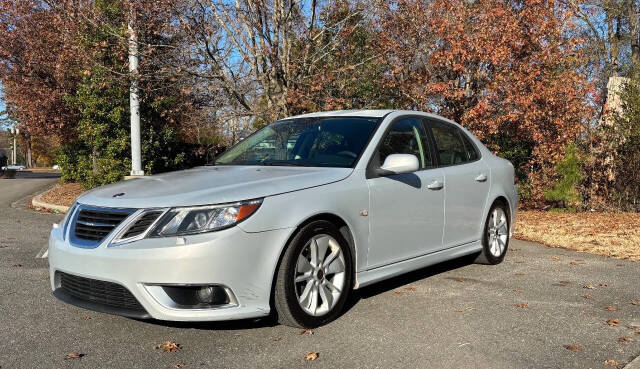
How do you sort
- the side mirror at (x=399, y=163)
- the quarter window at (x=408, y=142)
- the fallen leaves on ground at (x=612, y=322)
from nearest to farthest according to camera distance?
the fallen leaves on ground at (x=612, y=322)
the side mirror at (x=399, y=163)
the quarter window at (x=408, y=142)

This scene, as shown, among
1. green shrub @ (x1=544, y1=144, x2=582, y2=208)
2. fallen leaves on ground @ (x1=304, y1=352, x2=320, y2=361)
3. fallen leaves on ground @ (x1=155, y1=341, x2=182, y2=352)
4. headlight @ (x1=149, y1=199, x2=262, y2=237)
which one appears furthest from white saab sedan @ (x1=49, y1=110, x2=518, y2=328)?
green shrub @ (x1=544, y1=144, x2=582, y2=208)

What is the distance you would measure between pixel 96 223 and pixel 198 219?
0.76 meters

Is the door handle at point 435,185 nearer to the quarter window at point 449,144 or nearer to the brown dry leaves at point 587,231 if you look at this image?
the quarter window at point 449,144

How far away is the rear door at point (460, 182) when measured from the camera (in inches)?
234

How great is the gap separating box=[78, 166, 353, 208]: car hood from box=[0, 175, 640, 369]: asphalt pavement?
0.94 m

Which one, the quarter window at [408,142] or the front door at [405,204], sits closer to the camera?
the front door at [405,204]

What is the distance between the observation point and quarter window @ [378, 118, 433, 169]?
537 cm

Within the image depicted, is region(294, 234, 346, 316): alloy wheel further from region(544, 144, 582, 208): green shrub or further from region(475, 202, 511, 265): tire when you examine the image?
region(544, 144, 582, 208): green shrub

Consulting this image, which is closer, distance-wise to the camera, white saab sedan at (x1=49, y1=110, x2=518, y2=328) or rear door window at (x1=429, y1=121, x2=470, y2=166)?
white saab sedan at (x1=49, y1=110, x2=518, y2=328)

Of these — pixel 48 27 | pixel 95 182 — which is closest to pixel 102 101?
pixel 95 182

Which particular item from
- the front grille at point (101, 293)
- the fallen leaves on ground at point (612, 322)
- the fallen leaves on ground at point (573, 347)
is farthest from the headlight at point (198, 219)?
the fallen leaves on ground at point (612, 322)

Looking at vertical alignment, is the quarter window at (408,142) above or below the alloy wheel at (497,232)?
above

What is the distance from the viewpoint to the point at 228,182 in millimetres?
4395

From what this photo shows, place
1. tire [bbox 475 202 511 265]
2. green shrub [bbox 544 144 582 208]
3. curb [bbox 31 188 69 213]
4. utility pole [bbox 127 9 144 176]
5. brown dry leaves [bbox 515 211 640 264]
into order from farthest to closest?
curb [bbox 31 188 69 213] < green shrub [bbox 544 144 582 208] < utility pole [bbox 127 9 144 176] < brown dry leaves [bbox 515 211 640 264] < tire [bbox 475 202 511 265]
